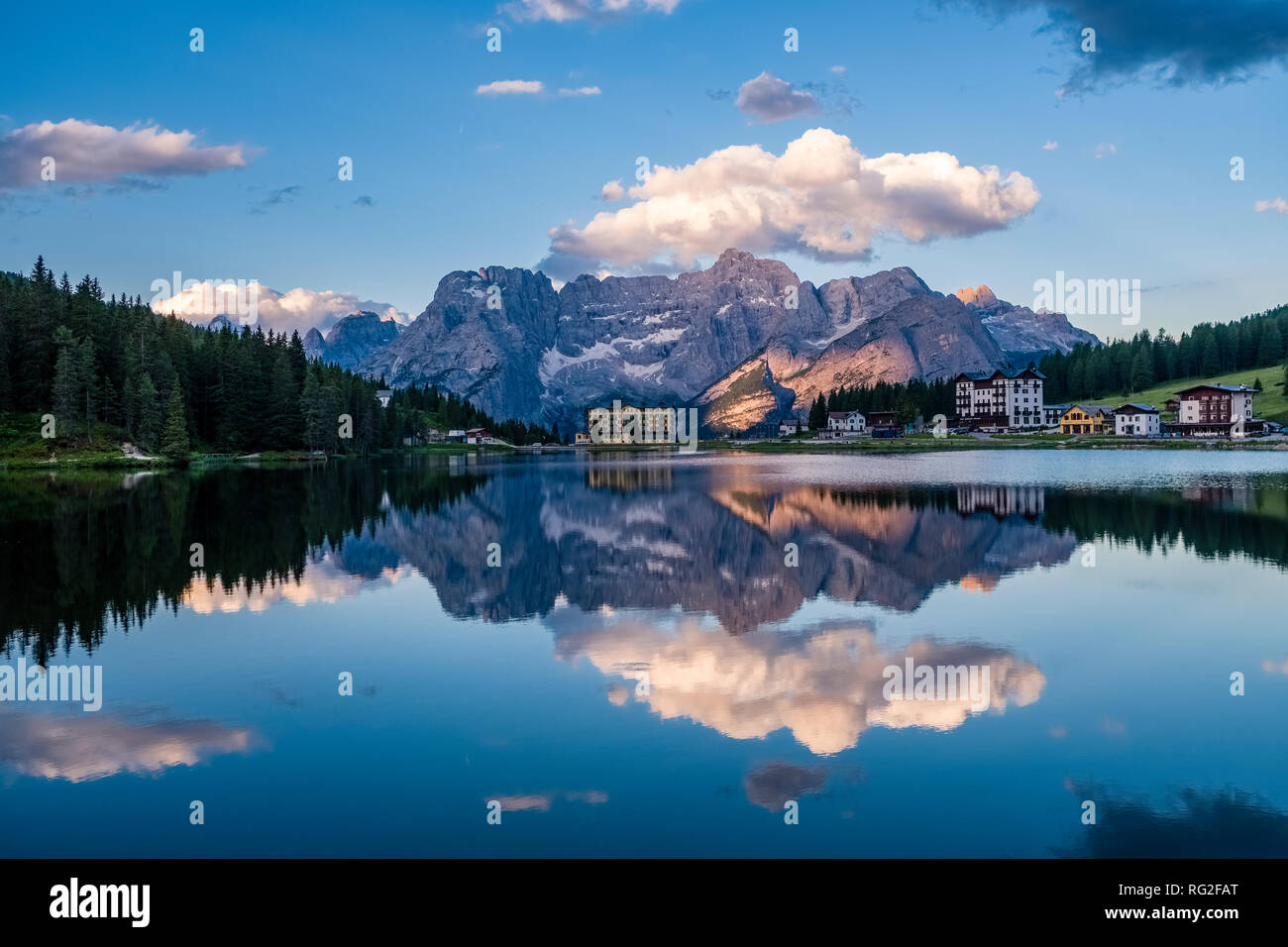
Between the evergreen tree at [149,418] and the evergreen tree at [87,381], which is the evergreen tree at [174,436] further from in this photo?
the evergreen tree at [87,381]

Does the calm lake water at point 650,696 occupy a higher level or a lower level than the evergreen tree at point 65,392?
lower

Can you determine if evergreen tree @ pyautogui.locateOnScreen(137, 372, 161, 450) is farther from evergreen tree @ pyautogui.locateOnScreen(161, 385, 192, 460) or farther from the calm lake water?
the calm lake water

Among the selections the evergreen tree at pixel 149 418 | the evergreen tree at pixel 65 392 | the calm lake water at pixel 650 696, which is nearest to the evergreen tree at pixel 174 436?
the evergreen tree at pixel 149 418

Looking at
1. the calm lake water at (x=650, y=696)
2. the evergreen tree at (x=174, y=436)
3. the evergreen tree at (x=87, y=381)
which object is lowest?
the calm lake water at (x=650, y=696)

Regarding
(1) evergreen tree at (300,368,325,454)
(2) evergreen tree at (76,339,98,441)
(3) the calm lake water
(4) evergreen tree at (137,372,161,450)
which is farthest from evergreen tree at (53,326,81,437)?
(3) the calm lake water

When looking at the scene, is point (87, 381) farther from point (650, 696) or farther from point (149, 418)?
point (650, 696)

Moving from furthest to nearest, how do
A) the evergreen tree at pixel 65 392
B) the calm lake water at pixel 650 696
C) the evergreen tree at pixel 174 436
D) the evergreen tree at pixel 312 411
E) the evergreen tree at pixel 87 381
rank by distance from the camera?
the evergreen tree at pixel 312 411
the evergreen tree at pixel 174 436
the evergreen tree at pixel 87 381
the evergreen tree at pixel 65 392
the calm lake water at pixel 650 696

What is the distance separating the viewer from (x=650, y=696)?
68.7 feet

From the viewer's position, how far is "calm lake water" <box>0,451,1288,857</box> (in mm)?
14141

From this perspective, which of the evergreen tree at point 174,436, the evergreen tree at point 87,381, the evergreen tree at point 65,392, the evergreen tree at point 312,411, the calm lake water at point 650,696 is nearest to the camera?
the calm lake water at point 650,696

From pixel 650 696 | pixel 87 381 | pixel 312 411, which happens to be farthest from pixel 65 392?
pixel 650 696

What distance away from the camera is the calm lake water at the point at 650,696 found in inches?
557
